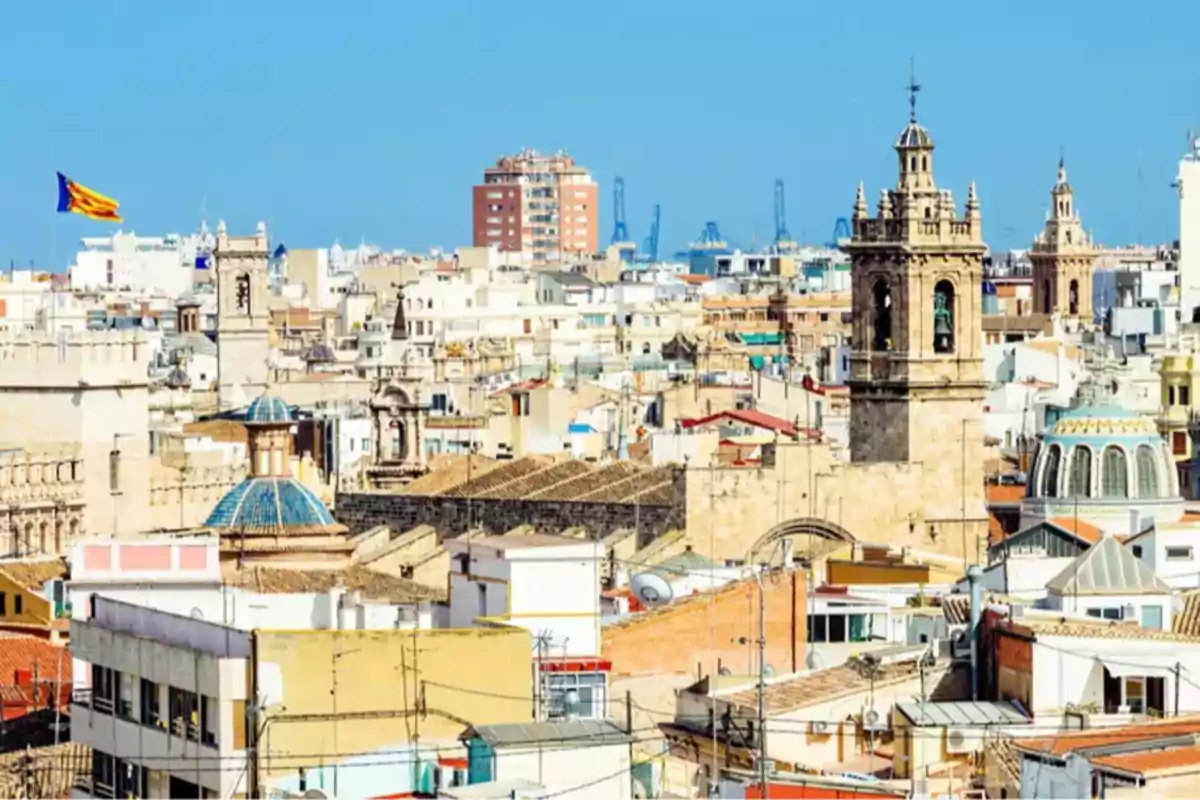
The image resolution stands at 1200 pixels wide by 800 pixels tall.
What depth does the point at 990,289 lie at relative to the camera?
15738 cm

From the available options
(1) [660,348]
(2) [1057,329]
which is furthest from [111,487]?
(1) [660,348]

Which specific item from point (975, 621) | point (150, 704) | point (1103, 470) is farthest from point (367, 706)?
point (1103, 470)

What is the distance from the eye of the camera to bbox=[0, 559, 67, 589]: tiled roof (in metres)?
42.2

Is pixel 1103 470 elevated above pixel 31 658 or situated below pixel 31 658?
above

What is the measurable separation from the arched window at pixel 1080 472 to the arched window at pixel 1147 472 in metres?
0.56

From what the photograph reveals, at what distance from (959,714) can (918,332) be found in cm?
2574

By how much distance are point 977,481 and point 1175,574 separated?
34.9 ft

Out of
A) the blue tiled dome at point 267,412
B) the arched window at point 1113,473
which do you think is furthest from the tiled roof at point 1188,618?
the arched window at point 1113,473

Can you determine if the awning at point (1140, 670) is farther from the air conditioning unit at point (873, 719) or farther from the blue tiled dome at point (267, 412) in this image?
the blue tiled dome at point (267, 412)

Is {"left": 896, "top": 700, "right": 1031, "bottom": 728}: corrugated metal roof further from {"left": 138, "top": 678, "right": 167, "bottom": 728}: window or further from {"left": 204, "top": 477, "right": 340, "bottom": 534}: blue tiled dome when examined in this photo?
{"left": 204, "top": 477, "right": 340, "bottom": 534}: blue tiled dome

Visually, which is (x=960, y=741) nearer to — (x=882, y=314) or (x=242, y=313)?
(x=882, y=314)

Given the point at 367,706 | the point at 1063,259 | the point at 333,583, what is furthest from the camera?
the point at 1063,259

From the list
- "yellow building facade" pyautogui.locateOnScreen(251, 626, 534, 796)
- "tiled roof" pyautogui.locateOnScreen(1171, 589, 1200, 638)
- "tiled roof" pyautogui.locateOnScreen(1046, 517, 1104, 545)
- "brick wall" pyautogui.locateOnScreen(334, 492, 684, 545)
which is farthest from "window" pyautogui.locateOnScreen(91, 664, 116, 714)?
"brick wall" pyautogui.locateOnScreen(334, 492, 684, 545)

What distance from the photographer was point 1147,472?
172 ft
